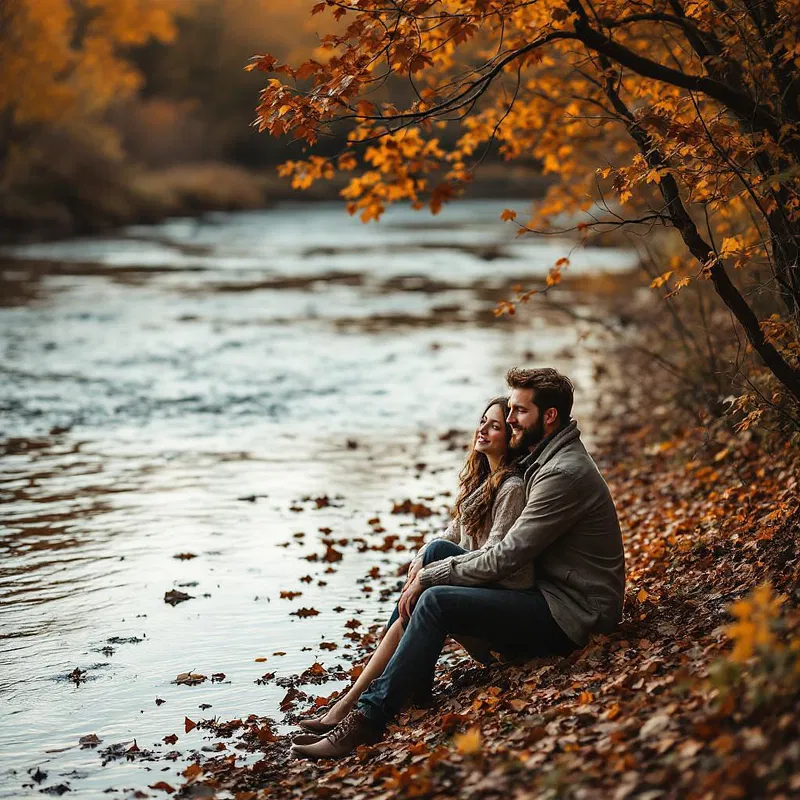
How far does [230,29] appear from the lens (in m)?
71.9

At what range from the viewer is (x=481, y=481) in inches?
226

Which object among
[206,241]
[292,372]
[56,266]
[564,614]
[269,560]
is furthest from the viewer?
[206,241]

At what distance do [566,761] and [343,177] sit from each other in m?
62.7

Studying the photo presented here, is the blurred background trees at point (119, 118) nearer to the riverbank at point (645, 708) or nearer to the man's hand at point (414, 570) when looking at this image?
the riverbank at point (645, 708)

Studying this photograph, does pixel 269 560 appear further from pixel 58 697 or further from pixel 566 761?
pixel 566 761

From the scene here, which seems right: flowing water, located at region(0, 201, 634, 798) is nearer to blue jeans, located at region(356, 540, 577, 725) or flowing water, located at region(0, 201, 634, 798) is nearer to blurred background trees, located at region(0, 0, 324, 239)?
blue jeans, located at region(356, 540, 577, 725)

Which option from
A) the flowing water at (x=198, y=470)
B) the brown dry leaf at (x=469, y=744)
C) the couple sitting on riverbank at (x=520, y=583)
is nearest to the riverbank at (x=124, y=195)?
the flowing water at (x=198, y=470)

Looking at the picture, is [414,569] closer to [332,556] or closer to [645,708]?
[645,708]

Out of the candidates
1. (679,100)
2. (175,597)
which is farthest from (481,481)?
(175,597)

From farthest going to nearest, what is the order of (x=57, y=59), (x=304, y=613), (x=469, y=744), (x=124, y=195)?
(x=124, y=195) → (x=57, y=59) → (x=304, y=613) → (x=469, y=744)

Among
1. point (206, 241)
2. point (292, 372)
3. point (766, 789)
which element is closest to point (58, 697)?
point (766, 789)

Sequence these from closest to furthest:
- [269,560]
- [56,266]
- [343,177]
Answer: [269,560], [56,266], [343,177]

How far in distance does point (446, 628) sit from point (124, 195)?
40.2 metres

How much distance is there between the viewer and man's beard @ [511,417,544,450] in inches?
213
